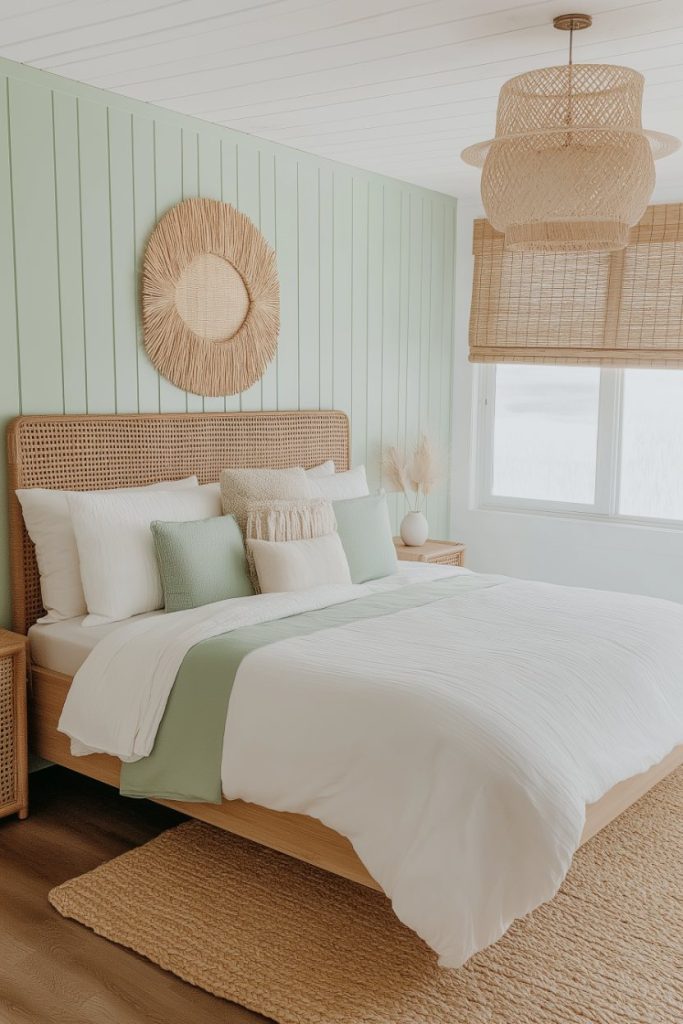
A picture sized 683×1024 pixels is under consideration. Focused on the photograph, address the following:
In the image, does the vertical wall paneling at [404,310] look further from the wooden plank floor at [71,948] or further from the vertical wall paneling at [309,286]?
the wooden plank floor at [71,948]

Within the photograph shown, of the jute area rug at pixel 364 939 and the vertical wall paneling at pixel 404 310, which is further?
the vertical wall paneling at pixel 404 310

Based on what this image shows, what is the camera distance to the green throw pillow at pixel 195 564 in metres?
3.34

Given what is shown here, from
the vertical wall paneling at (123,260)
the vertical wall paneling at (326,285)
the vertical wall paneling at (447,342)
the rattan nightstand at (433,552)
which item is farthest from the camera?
the vertical wall paneling at (447,342)

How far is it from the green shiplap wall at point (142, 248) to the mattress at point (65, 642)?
0.65 feet

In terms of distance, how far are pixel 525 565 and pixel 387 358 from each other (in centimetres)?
146

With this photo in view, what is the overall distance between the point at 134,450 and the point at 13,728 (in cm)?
119

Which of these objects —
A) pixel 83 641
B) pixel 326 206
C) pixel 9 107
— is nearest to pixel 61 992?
pixel 83 641

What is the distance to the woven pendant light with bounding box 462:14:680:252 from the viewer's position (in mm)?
2719

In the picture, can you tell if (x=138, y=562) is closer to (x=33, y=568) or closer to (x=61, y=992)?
(x=33, y=568)

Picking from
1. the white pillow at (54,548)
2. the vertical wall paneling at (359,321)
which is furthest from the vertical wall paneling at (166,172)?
the vertical wall paneling at (359,321)

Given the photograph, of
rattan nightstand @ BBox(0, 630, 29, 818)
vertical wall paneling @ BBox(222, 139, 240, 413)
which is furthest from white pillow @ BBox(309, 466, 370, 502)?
rattan nightstand @ BBox(0, 630, 29, 818)

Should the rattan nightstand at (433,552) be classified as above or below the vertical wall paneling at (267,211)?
below

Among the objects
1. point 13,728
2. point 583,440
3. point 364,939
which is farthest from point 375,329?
point 364,939

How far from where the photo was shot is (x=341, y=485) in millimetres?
4473
